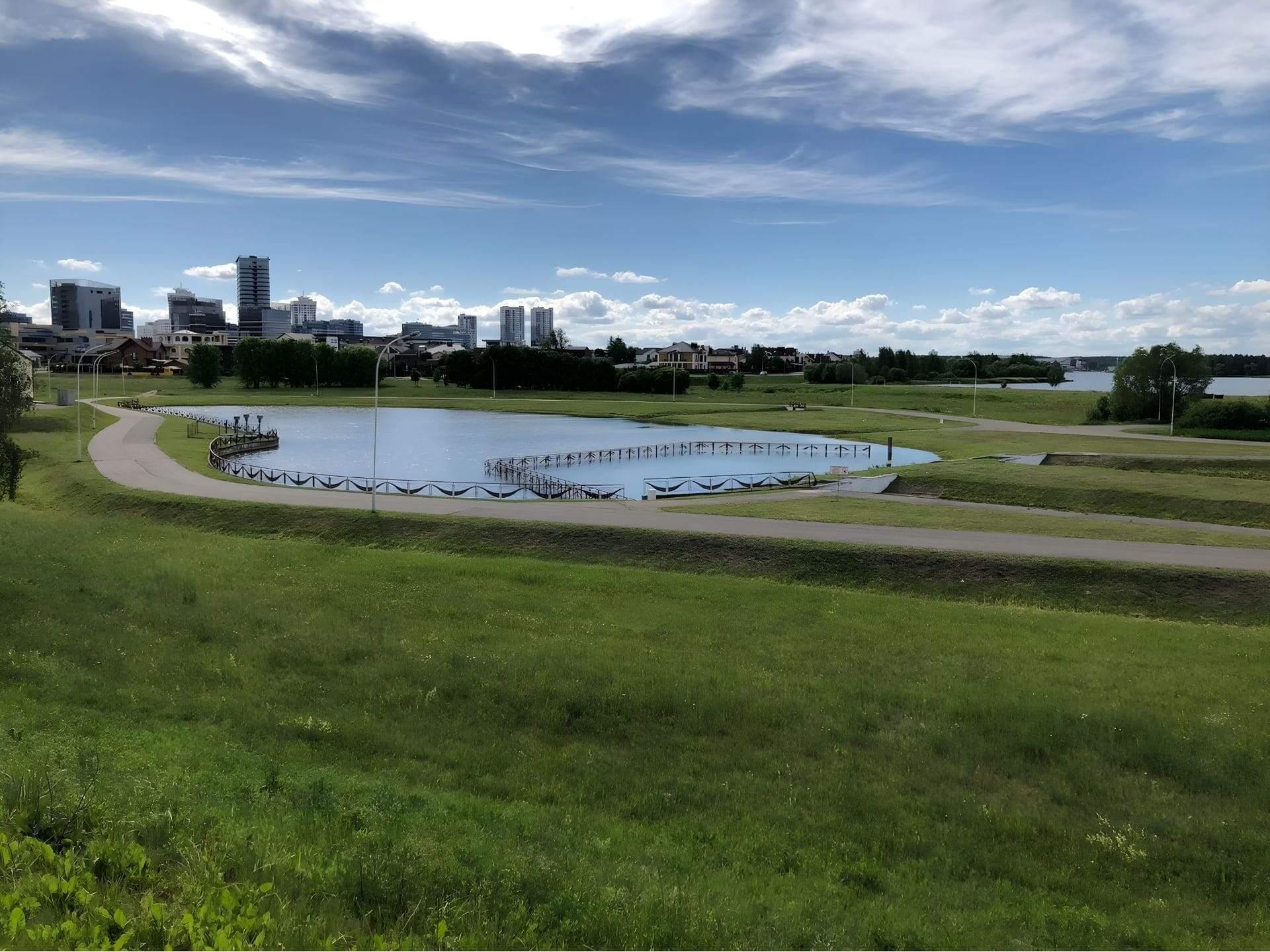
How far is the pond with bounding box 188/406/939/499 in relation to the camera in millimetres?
56375

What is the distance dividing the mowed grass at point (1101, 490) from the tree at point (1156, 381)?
39.0 m

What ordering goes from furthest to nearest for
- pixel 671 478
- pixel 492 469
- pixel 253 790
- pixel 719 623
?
pixel 492 469 < pixel 671 478 < pixel 719 623 < pixel 253 790

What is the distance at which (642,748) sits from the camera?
14.7 m

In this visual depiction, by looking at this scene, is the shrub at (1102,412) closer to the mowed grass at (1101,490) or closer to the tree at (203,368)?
the mowed grass at (1101,490)

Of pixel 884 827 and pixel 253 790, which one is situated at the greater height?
pixel 253 790

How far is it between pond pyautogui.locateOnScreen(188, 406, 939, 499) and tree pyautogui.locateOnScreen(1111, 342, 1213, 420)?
2744cm

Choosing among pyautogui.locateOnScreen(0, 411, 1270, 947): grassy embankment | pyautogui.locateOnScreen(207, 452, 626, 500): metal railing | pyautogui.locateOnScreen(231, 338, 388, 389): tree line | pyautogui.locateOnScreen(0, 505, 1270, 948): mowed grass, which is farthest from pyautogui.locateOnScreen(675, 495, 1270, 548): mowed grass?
pyautogui.locateOnScreen(231, 338, 388, 389): tree line

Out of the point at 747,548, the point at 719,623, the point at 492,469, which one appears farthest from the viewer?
the point at 492,469

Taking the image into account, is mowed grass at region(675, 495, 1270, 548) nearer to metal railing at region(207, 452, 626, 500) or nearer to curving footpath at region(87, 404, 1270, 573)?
curving footpath at region(87, 404, 1270, 573)

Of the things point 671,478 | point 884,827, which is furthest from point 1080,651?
point 671,478

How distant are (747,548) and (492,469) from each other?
2997 centimetres

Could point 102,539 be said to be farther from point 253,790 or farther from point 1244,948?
point 1244,948

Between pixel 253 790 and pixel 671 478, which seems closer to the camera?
pixel 253 790

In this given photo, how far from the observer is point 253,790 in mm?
11070
